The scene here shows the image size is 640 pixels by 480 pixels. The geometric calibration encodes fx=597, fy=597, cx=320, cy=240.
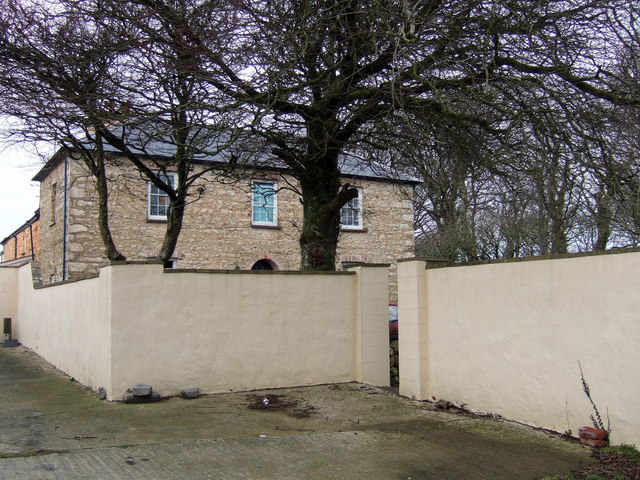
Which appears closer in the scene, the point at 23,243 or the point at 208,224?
the point at 208,224

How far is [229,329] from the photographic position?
29.9ft

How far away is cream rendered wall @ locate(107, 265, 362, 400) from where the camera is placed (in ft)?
28.0

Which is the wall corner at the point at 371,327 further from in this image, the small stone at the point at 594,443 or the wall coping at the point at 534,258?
the small stone at the point at 594,443

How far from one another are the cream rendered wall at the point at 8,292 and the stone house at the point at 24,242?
5.65m

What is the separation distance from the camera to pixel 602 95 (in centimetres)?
862

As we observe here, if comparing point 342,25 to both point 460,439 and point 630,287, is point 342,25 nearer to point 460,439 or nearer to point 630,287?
point 630,287

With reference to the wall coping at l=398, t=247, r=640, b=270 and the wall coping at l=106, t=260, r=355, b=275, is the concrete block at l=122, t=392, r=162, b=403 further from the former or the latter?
the wall coping at l=398, t=247, r=640, b=270

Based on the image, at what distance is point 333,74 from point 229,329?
14.2 feet

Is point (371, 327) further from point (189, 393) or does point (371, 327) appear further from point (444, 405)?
point (189, 393)

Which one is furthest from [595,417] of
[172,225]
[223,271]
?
[172,225]

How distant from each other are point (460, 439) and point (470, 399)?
1.30 metres

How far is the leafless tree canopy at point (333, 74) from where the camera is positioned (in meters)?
8.10

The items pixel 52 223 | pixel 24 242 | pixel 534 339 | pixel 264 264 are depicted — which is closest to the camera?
pixel 534 339

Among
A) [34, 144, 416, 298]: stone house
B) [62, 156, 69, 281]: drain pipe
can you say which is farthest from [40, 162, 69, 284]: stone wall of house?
[62, 156, 69, 281]: drain pipe
